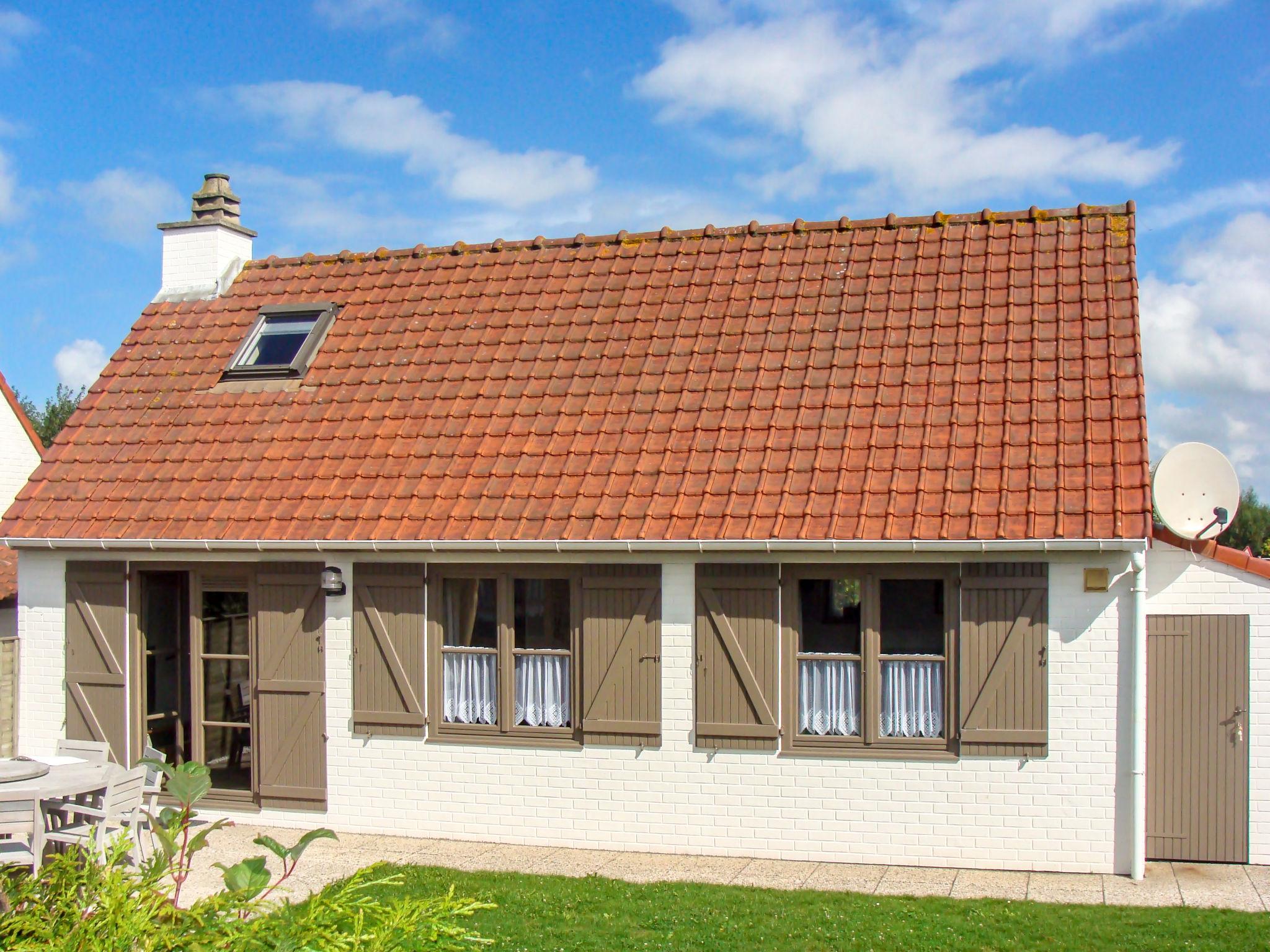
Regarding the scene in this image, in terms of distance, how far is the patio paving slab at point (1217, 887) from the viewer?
828 cm

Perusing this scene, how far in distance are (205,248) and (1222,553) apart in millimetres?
11089

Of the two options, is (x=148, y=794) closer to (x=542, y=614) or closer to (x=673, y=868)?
(x=542, y=614)

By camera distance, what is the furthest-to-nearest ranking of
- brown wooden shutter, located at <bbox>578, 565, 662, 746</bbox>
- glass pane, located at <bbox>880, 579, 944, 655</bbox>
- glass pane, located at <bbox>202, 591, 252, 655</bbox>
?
glass pane, located at <bbox>202, 591, 252, 655</bbox>
brown wooden shutter, located at <bbox>578, 565, 662, 746</bbox>
glass pane, located at <bbox>880, 579, 944, 655</bbox>

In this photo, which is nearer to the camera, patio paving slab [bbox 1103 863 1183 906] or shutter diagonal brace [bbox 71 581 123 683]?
patio paving slab [bbox 1103 863 1183 906]

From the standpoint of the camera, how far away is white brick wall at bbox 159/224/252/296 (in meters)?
14.2

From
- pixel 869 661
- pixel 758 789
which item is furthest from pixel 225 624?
pixel 869 661

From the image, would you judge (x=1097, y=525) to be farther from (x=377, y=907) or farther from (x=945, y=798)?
(x=377, y=907)

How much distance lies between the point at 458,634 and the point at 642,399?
2624 mm

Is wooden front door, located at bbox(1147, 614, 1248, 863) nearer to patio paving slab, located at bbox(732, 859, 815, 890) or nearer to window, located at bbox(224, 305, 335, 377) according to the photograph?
patio paving slab, located at bbox(732, 859, 815, 890)

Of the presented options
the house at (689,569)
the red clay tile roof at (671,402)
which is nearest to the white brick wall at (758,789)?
the house at (689,569)

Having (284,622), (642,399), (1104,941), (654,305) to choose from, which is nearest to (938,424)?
(642,399)

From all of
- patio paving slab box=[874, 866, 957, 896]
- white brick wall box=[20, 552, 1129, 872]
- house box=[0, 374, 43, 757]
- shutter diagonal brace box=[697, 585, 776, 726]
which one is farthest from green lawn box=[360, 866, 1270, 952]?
house box=[0, 374, 43, 757]

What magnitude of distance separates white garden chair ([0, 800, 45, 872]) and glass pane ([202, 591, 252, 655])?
11.0 feet

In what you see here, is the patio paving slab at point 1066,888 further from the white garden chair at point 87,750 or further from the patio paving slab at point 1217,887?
the white garden chair at point 87,750
